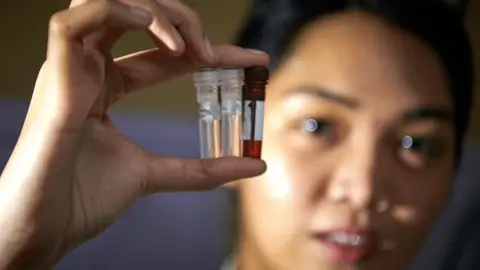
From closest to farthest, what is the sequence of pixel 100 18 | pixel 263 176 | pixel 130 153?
1. pixel 100 18
2. pixel 130 153
3. pixel 263 176

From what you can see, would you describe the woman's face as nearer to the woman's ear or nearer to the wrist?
the woman's ear

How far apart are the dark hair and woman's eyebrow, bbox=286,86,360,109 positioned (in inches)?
2.2

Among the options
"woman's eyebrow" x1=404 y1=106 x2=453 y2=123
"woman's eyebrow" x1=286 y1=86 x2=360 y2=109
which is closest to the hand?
"woman's eyebrow" x1=286 y1=86 x2=360 y2=109

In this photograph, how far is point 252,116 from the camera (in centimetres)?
A: 87

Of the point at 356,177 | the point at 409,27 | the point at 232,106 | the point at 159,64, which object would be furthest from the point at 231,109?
the point at 409,27

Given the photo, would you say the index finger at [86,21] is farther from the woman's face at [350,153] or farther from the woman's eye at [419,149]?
the woman's eye at [419,149]

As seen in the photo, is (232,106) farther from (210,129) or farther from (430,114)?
(430,114)

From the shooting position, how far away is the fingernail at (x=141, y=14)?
2.44 ft

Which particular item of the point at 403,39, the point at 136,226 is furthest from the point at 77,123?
the point at 403,39

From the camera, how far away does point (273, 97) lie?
3.20ft

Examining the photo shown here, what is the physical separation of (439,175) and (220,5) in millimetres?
427

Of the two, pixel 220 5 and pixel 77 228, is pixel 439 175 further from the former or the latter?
pixel 77 228

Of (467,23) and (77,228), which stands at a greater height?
(467,23)

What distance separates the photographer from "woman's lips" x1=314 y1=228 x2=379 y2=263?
95 cm
